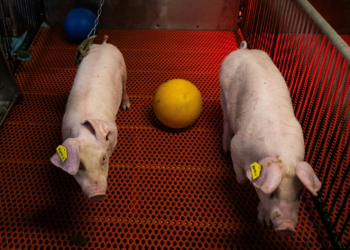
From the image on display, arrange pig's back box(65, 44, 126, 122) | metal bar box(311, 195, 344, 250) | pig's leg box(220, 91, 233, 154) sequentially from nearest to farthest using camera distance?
1. metal bar box(311, 195, 344, 250)
2. pig's back box(65, 44, 126, 122)
3. pig's leg box(220, 91, 233, 154)

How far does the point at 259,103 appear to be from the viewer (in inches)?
84.8

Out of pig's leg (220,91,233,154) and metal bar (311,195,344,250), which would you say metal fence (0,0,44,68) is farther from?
metal bar (311,195,344,250)

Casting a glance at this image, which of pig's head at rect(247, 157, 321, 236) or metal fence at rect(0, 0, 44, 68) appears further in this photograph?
metal fence at rect(0, 0, 44, 68)

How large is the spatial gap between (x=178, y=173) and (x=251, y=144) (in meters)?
0.74

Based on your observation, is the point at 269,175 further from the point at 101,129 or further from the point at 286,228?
the point at 101,129

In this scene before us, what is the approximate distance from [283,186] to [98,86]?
151cm

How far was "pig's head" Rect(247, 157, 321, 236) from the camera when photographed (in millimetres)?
1679

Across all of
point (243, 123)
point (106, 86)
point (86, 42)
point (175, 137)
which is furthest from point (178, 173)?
point (86, 42)

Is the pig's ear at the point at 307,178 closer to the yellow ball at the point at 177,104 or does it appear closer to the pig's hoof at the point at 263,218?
the pig's hoof at the point at 263,218

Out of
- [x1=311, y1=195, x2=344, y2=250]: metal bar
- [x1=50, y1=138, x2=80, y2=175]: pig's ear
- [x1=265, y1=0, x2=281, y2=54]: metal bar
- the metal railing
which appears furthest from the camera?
[x1=265, y1=0, x2=281, y2=54]: metal bar

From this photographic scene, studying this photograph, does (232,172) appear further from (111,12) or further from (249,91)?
(111,12)

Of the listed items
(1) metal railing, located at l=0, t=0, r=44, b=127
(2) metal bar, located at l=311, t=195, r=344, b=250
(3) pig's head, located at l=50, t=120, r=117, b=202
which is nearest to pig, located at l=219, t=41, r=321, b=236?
(2) metal bar, located at l=311, t=195, r=344, b=250

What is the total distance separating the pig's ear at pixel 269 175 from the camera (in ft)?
5.45

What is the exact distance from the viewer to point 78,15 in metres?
3.87
